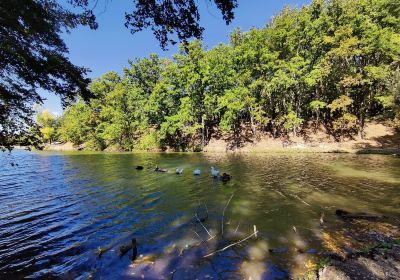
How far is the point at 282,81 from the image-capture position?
1666 inches

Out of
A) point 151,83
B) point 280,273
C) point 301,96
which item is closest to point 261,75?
point 301,96

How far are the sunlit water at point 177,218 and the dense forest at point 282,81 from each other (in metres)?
21.4

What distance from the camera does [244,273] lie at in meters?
7.27

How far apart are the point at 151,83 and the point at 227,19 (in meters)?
58.7

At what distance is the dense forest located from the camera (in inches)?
1581

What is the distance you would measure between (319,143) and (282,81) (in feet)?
38.0

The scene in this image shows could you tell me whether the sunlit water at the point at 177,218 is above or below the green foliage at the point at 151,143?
below

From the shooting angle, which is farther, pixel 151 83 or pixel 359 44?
pixel 151 83

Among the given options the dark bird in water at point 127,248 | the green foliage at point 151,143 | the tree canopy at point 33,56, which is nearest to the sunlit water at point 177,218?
the dark bird in water at point 127,248

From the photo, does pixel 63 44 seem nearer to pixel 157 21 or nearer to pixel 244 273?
pixel 157 21

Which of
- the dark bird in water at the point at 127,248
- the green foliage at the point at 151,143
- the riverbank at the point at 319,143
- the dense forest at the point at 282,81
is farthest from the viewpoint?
the green foliage at the point at 151,143

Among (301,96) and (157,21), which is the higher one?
(301,96)

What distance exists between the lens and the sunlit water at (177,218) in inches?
313

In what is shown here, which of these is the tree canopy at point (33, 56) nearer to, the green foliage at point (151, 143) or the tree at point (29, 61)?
the tree at point (29, 61)
